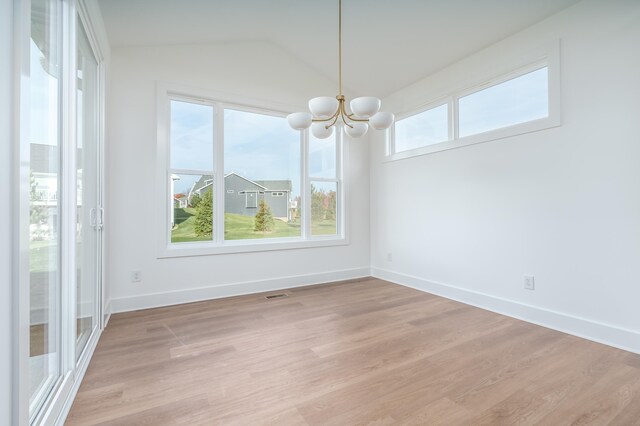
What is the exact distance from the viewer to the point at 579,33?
2.53 meters

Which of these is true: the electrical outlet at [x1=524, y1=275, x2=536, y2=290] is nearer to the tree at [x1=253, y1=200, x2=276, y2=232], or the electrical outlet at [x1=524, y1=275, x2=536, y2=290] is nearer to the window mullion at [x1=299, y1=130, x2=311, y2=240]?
the window mullion at [x1=299, y1=130, x2=311, y2=240]

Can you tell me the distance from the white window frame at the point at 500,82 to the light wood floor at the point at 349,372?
180 cm

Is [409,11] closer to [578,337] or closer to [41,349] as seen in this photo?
[578,337]

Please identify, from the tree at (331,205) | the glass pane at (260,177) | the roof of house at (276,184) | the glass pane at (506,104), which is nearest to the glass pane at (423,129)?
the glass pane at (506,104)

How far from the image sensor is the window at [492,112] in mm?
2740

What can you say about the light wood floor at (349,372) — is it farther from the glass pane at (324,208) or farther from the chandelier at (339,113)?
the chandelier at (339,113)

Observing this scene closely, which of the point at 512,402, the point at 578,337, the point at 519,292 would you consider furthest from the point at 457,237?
the point at 512,402

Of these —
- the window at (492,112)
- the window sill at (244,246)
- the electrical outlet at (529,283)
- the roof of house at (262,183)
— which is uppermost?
the window at (492,112)

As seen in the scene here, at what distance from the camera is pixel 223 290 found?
3621mm

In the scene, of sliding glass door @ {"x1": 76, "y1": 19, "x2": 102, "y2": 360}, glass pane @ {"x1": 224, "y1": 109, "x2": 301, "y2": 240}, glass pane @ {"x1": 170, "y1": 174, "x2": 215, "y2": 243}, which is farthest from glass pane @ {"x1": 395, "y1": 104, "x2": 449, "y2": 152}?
sliding glass door @ {"x1": 76, "y1": 19, "x2": 102, "y2": 360}

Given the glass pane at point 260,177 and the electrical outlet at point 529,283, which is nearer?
the electrical outlet at point 529,283

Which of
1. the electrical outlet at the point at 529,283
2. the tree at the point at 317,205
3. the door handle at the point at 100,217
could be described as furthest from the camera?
the tree at the point at 317,205

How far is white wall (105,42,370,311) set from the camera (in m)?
3.12

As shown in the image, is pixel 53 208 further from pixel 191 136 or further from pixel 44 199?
pixel 191 136
